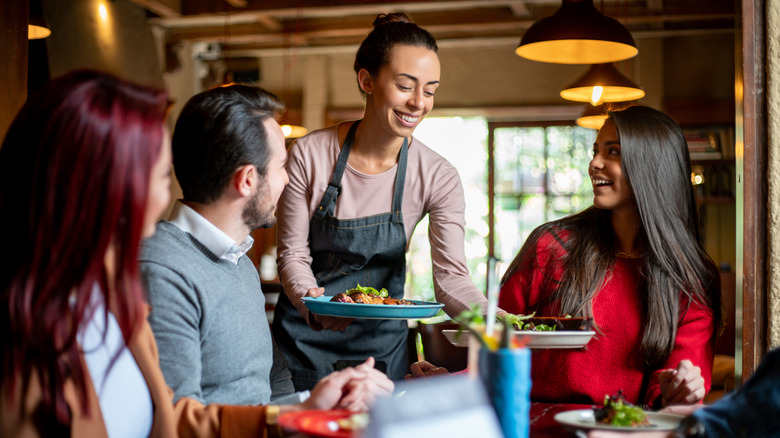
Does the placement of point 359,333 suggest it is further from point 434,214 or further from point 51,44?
point 51,44

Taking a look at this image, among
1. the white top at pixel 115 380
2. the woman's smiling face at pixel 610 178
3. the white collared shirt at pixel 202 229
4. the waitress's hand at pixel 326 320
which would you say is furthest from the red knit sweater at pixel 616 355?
the white top at pixel 115 380

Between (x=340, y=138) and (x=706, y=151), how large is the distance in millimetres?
5559

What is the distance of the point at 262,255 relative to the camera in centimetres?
827

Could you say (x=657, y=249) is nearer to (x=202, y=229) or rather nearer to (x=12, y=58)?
(x=202, y=229)

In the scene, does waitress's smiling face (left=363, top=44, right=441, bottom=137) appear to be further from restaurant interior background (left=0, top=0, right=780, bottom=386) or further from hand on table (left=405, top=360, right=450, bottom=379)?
restaurant interior background (left=0, top=0, right=780, bottom=386)

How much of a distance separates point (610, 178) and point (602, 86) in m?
2.27

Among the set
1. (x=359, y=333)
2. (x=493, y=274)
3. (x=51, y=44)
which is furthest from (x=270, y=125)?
(x=51, y=44)

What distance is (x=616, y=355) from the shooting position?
223cm

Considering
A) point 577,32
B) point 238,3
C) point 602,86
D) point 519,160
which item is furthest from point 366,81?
point 519,160

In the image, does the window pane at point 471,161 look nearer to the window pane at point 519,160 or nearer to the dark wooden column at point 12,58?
the window pane at point 519,160

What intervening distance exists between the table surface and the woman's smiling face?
2.57 feet

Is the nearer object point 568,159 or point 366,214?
point 366,214

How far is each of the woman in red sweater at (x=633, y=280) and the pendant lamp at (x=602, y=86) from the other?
85.4 inches

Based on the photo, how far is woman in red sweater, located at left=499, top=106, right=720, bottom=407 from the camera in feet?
7.25
